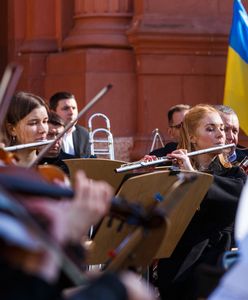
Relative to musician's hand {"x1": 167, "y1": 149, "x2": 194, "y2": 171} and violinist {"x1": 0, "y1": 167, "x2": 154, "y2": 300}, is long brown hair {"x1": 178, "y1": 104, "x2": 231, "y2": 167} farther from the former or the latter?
violinist {"x1": 0, "y1": 167, "x2": 154, "y2": 300}

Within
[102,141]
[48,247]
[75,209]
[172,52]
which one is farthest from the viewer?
[172,52]

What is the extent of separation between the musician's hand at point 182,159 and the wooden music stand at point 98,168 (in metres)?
0.37

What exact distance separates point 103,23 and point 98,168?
5.10 metres

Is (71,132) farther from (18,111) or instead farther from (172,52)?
(18,111)

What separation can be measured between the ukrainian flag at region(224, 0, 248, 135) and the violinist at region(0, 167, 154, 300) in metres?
7.01

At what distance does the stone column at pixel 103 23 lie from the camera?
41.0ft

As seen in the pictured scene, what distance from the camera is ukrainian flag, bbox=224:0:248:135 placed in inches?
437

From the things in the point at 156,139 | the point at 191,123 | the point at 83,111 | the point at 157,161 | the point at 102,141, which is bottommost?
the point at 156,139

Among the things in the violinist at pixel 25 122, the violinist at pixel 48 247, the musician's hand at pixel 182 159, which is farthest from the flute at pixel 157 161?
the violinist at pixel 48 247

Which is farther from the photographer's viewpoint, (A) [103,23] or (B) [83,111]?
(A) [103,23]

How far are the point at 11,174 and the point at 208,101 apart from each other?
8.33 metres

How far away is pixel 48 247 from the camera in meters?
3.59

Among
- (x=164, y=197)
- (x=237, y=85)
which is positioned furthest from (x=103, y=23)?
(x=164, y=197)

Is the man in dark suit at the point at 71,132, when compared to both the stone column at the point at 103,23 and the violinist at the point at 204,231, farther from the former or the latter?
the violinist at the point at 204,231
